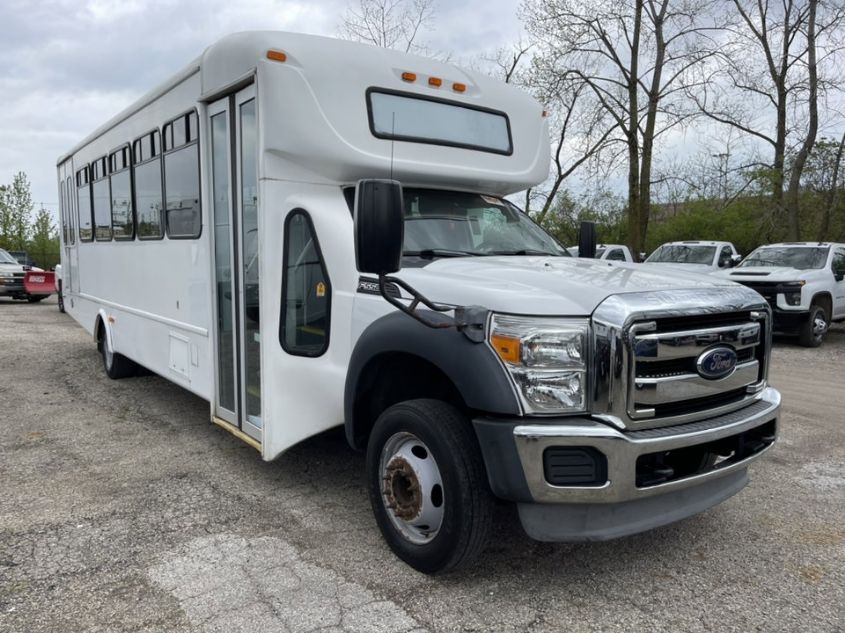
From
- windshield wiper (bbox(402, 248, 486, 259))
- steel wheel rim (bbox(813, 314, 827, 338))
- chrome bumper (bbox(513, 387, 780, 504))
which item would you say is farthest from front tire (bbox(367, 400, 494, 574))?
steel wheel rim (bbox(813, 314, 827, 338))

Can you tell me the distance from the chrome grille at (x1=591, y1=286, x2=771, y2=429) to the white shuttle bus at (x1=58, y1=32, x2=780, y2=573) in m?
0.01

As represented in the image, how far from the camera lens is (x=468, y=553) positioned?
314cm

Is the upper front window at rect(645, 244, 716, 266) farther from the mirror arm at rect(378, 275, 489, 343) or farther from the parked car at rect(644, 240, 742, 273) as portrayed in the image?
the mirror arm at rect(378, 275, 489, 343)

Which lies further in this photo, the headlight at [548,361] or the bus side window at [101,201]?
the bus side window at [101,201]

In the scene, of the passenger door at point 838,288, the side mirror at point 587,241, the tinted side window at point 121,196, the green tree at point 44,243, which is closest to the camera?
the side mirror at point 587,241

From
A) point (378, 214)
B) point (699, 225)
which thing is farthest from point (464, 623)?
point (699, 225)

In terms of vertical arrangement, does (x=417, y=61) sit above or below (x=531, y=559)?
above

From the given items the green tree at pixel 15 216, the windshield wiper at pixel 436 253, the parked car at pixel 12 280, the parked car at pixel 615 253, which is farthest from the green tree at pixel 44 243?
the windshield wiper at pixel 436 253

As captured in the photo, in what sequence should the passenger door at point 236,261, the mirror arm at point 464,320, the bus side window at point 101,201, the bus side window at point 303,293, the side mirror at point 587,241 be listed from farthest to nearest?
the bus side window at point 101,201, the side mirror at point 587,241, the passenger door at point 236,261, the bus side window at point 303,293, the mirror arm at point 464,320

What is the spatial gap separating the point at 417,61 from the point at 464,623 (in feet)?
11.5

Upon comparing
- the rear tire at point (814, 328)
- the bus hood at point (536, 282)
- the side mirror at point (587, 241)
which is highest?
the side mirror at point (587, 241)

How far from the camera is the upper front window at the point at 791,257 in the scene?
12.7m

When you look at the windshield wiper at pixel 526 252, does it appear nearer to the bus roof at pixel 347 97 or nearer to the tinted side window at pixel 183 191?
the bus roof at pixel 347 97

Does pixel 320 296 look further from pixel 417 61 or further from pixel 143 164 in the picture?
pixel 143 164
